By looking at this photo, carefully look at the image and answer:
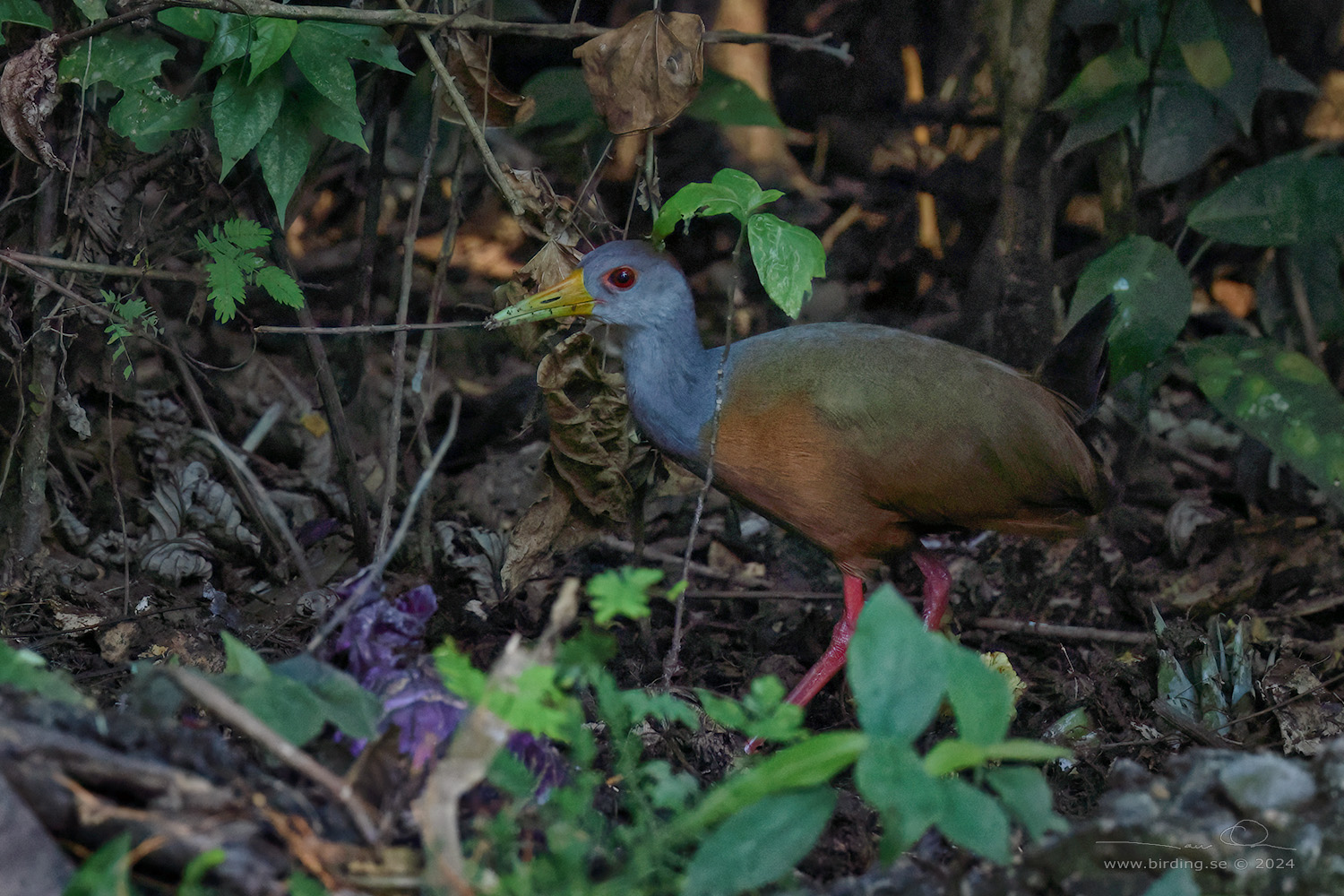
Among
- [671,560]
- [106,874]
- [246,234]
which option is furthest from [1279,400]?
[106,874]

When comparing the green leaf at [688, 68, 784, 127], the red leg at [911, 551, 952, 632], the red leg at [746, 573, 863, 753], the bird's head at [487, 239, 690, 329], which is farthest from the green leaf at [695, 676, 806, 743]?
the green leaf at [688, 68, 784, 127]

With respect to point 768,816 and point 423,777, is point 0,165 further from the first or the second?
point 768,816

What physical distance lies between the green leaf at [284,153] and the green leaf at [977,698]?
6.49 feet

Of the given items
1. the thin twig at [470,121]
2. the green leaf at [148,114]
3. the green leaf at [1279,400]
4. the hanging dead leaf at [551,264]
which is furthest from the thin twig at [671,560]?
the green leaf at [148,114]

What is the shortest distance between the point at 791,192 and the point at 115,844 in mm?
4586

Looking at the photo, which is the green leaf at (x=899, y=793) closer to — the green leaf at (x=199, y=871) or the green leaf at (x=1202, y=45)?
the green leaf at (x=199, y=871)

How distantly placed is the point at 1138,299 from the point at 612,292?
173 cm

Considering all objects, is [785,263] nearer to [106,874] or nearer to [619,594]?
[619,594]

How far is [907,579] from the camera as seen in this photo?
4242 mm

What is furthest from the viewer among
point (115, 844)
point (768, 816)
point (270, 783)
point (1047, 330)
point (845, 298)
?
point (845, 298)

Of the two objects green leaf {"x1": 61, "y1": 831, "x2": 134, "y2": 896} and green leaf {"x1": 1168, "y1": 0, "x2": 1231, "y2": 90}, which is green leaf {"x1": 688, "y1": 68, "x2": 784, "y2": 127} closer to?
green leaf {"x1": 1168, "y1": 0, "x2": 1231, "y2": 90}

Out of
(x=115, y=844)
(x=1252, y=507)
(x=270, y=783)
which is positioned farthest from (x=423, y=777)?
(x=1252, y=507)

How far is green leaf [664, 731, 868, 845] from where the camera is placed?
159 cm

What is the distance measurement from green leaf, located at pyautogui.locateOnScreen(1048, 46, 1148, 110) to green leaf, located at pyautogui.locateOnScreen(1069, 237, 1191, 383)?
58 centimetres
